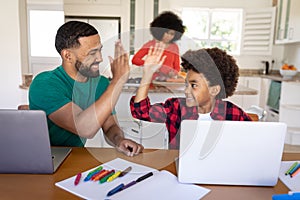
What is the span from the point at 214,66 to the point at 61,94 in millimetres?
631

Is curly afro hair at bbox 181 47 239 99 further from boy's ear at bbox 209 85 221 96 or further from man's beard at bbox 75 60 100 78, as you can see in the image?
man's beard at bbox 75 60 100 78

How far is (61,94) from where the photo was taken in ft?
3.69

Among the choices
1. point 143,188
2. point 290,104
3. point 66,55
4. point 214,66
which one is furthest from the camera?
point 290,104

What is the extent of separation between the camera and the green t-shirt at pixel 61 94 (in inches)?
42.4

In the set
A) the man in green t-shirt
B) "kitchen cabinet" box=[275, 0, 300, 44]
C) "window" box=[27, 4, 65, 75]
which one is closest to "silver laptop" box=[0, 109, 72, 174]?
the man in green t-shirt

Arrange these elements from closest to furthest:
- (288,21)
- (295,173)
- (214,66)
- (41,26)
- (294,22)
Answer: (295,173)
(214,66)
(41,26)
(294,22)
(288,21)

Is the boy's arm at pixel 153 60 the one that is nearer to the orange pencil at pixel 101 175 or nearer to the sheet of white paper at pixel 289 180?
the orange pencil at pixel 101 175

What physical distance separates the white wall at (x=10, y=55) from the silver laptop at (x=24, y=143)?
1.85 meters

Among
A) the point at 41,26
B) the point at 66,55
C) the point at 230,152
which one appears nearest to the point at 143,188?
the point at 230,152

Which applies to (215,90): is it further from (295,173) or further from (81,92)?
(81,92)

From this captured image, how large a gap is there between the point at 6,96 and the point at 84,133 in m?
1.90

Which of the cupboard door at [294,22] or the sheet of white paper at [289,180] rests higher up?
the cupboard door at [294,22]

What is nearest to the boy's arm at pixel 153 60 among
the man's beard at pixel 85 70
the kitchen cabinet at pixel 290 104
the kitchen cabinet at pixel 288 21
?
the man's beard at pixel 85 70

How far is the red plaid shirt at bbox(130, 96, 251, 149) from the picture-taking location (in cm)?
114
